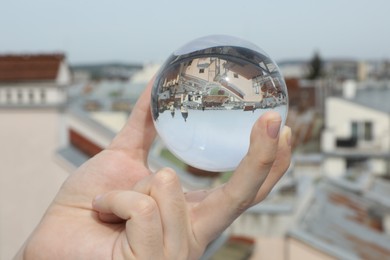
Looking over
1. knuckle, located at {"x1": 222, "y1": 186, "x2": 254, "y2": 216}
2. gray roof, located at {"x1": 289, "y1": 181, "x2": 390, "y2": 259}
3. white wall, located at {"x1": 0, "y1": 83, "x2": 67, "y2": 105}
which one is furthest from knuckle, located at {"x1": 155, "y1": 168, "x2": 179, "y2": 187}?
gray roof, located at {"x1": 289, "y1": 181, "x2": 390, "y2": 259}

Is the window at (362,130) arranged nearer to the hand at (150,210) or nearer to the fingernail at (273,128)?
the hand at (150,210)

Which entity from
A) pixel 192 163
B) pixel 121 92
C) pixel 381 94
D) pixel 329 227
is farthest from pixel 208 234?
pixel 381 94

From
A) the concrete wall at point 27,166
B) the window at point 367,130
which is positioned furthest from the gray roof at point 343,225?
the window at point 367,130

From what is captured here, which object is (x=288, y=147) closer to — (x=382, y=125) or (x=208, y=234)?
(x=208, y=234)

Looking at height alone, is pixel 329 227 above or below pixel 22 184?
below

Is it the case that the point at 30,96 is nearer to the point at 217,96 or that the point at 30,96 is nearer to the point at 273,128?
the point at 217,96

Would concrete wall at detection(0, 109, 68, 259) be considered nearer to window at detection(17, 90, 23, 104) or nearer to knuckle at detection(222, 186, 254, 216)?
window at detection(17, 90, 23, 104)

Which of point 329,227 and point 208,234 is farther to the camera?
point 329,227
